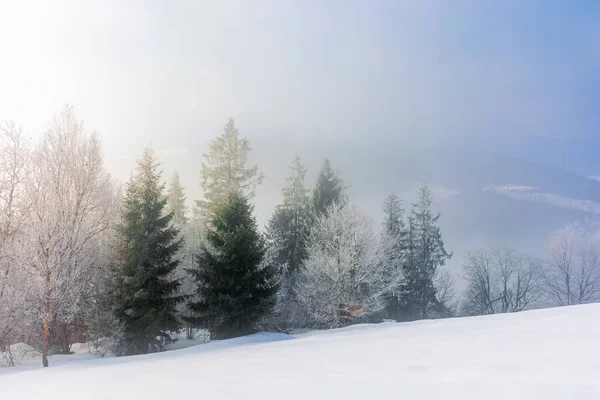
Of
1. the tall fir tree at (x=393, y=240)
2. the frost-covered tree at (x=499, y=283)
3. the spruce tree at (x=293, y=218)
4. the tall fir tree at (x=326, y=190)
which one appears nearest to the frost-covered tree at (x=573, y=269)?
the frost-covered tree at (x=499, y=283)

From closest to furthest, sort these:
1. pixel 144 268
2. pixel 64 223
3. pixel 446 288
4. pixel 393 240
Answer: pixel 64 223 < pixel 144 268 < pixel 393 240 < pixel 446 288

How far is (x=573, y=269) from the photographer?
4075 centimetres

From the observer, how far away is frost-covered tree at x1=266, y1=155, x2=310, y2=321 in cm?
3369

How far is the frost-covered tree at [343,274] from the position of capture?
28188mm

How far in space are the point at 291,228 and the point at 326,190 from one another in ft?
15.2

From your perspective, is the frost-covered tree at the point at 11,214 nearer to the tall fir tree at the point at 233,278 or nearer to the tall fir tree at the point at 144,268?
the tall fir tree at the point at 144,268

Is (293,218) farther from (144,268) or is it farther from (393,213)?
(144,268)

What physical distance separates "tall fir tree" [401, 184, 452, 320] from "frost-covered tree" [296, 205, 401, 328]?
640cm

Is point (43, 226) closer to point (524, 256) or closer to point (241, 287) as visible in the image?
point (241, 287)

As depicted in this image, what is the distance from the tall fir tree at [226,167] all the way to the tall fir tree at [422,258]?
15.4 m

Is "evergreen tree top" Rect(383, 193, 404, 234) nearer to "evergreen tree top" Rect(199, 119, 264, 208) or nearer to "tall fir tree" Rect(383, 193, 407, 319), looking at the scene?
"tall fir tree" Rect(383, 193, 407, 319)

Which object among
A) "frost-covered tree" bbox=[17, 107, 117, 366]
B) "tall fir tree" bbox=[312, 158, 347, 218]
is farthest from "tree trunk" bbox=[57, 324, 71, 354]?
"tall fir tree" bbox=[312, 158, 347, 218]

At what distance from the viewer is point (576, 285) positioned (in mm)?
40188

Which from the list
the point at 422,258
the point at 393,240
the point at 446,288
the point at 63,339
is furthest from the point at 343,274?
the point at 446,288
